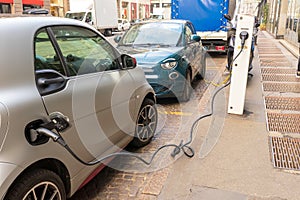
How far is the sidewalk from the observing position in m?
3.00

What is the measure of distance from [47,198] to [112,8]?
28668 millimetres

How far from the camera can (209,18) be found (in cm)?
1216

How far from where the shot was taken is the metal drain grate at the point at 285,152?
3.50 metres

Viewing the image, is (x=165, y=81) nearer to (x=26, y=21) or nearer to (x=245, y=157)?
(x=245, y=157)

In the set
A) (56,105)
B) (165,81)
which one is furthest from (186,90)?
(56,105)

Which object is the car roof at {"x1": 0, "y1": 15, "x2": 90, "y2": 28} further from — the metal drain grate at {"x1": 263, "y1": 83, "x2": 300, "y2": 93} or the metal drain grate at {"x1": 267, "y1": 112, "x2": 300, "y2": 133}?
the metal drain grate at {"x1": 263, "y1": 83, "x2": 300, "y2": 93}

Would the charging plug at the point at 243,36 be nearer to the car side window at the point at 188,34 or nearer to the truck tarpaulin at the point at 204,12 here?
the car side window at the point at 188,34

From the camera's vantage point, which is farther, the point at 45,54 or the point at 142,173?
the point at 142,173

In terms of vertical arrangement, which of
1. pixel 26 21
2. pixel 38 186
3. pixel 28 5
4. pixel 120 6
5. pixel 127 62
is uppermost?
pixel 120 6

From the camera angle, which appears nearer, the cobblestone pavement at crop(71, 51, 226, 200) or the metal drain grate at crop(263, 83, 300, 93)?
the cobblestone pavement at crop(71, 51, 226, 200)

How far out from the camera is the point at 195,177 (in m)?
3.26

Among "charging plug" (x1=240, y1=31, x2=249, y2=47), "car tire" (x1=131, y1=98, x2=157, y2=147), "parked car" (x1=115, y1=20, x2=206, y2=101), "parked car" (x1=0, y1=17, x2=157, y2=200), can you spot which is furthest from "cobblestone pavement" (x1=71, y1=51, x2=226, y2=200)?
"charging plug" (x1=240, y1=31, x2=249, y2=47)

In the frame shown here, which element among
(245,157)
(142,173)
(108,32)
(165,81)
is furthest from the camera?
(108,32)

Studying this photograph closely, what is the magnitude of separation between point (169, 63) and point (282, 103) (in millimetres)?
2388
